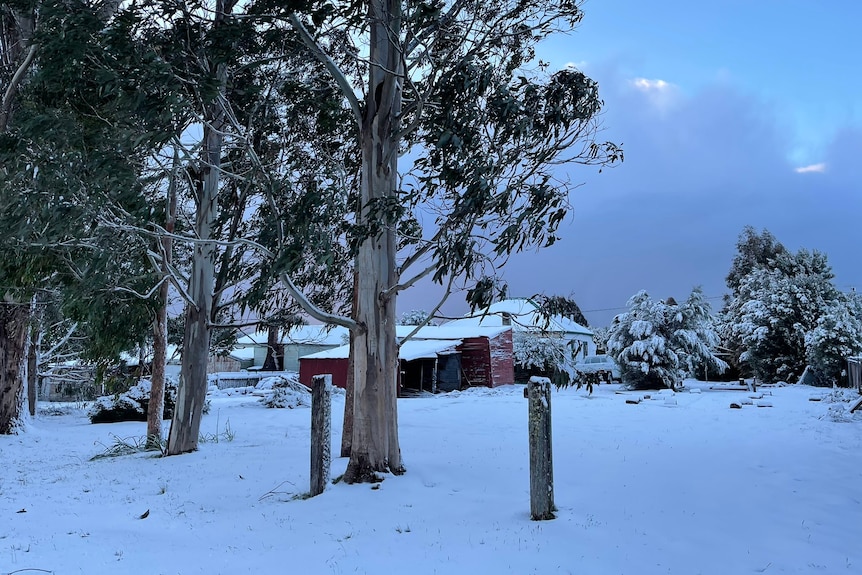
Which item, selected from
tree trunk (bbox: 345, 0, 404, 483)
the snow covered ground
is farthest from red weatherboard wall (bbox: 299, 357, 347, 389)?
tree trunk (bbox: 345, 0, 404, 483)

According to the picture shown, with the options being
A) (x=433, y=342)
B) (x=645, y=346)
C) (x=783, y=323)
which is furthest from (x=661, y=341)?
(x=433, y=342)

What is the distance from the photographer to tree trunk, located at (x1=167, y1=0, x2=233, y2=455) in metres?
10.5

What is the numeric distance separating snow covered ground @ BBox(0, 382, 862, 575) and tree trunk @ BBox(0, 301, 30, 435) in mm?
3390

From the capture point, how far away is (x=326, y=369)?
30875mm

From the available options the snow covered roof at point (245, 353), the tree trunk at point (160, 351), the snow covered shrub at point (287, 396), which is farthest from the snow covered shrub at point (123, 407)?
the snow covered roof at point (245, 353)

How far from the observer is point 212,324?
11.0m

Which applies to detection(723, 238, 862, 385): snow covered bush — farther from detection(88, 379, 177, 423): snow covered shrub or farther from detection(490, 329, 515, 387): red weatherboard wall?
detection(88, 379, 177, 423): snow covered shrub

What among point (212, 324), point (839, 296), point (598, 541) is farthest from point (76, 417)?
point (839, 296)

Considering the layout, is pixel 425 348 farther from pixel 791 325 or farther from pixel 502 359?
pixel 791 325

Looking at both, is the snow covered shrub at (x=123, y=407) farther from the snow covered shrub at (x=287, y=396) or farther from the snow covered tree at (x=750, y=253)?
the snow covered tree at (x=750, y=253)

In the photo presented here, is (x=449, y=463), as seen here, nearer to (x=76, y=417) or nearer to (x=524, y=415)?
(x=524, y=415)

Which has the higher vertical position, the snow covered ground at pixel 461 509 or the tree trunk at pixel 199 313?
the tree trunk at pixel 199 313

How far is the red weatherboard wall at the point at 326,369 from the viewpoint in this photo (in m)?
30.4

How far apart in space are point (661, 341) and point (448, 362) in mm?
11122
